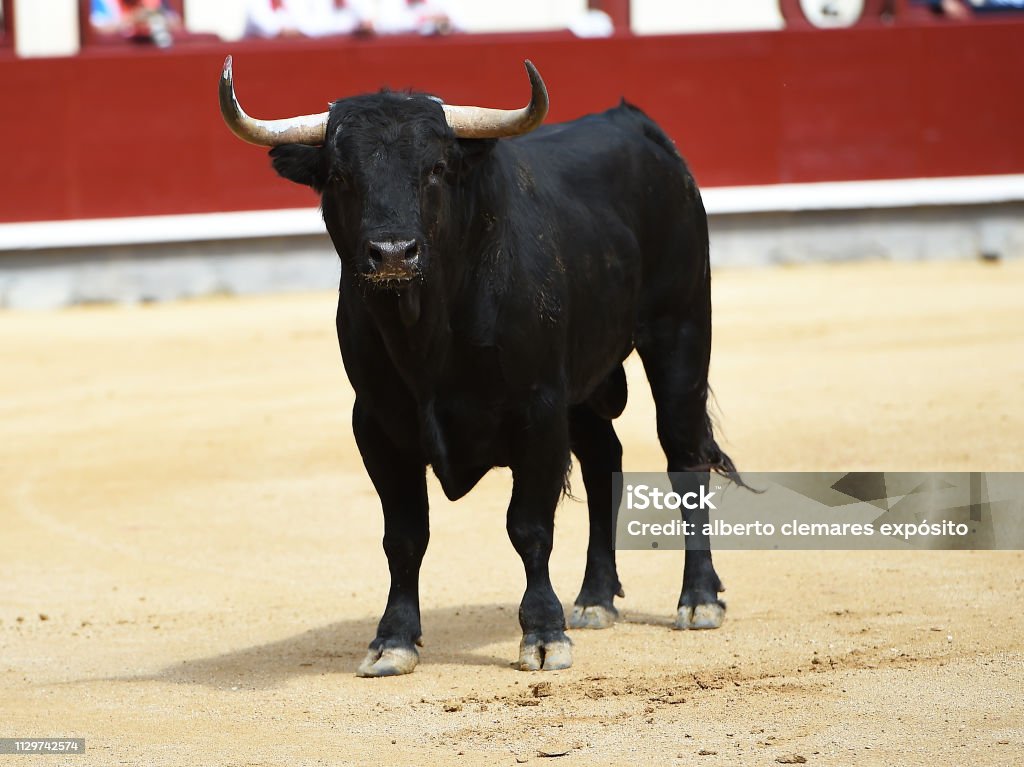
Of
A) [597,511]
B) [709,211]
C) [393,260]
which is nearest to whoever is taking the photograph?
[393,260]

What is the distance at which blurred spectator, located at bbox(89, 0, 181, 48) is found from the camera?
43.0 feet

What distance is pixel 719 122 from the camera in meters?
13.3

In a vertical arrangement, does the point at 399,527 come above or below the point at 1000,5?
below

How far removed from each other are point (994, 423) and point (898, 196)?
5.31 metres

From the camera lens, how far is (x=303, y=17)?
13477 millimetres

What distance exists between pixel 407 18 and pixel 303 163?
30.5 feet

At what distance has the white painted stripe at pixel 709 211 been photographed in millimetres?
12352

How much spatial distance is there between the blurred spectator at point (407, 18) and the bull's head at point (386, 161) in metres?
9.04

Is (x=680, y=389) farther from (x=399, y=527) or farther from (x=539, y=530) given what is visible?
(x=399, y=527)

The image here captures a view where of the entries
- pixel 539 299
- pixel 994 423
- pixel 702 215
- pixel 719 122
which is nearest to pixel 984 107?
pixel 719 122

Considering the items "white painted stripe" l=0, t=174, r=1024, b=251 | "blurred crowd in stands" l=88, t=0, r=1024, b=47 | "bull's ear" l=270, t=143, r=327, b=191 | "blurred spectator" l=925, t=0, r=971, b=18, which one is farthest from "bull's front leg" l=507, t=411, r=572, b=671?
"blurred spectator" l=925, t=0, r=971, b=18

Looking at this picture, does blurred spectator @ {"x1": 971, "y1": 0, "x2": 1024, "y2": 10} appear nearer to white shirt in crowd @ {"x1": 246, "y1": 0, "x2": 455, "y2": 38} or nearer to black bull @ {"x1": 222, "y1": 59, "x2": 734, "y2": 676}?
white shirt in crowd @ {"x1": 246, "y1": 0, "x2": 455, "y2": 38}

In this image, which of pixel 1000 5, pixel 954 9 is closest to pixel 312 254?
pixel 954 9

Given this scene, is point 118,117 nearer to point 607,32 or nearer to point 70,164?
point 70,164
